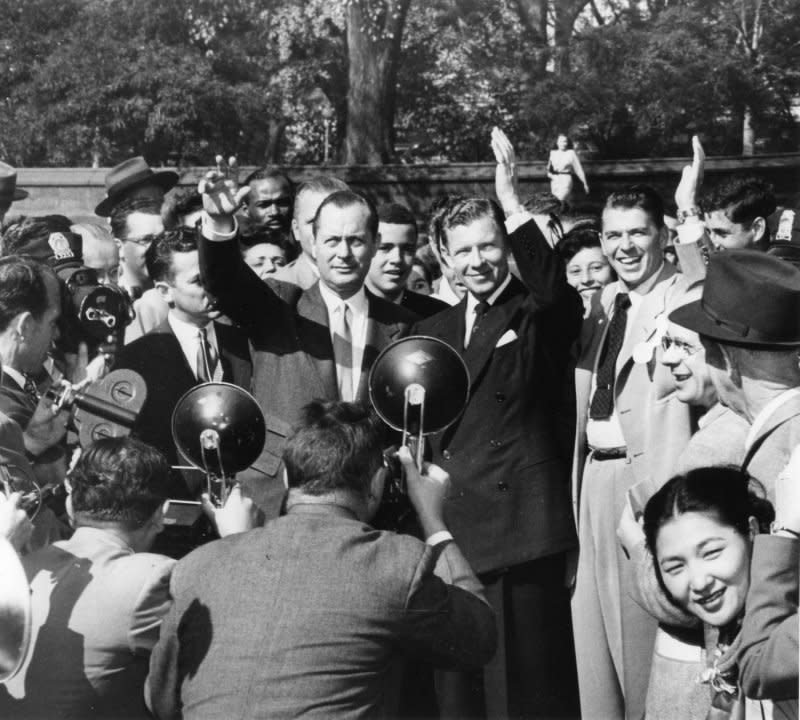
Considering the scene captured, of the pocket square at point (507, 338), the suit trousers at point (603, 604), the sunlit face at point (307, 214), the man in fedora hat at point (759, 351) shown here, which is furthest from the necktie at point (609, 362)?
the man in fedora hat at point (759, 351)

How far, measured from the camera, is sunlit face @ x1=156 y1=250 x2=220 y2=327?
4516 millimetres

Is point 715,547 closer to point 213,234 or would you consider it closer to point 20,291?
point 213,234

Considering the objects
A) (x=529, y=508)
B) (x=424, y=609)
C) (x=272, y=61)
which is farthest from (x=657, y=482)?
(x=272, y=61)

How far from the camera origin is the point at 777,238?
5.86 metres

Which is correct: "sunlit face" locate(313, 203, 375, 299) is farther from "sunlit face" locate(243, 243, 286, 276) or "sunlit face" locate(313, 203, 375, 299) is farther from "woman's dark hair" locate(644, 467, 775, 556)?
"woman's dark hair" locate(644, 467, 775, 556)

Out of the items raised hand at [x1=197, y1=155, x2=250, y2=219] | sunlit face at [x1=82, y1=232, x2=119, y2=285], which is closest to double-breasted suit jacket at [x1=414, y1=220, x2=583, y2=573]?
raised hand at [x1=197, y1=155, x2=250, y2=219]

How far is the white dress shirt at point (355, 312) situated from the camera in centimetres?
431

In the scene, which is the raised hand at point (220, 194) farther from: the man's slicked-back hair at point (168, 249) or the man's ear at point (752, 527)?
the man's ear at point (752, 527)

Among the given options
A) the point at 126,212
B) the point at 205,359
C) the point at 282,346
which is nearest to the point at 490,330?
the point at 282,346

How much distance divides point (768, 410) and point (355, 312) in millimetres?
A: 1841

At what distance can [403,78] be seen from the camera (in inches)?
515

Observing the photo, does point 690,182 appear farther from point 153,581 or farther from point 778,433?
point 153,581

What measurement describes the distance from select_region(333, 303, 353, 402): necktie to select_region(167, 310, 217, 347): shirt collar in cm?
46

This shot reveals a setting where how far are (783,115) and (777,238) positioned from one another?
665cm
